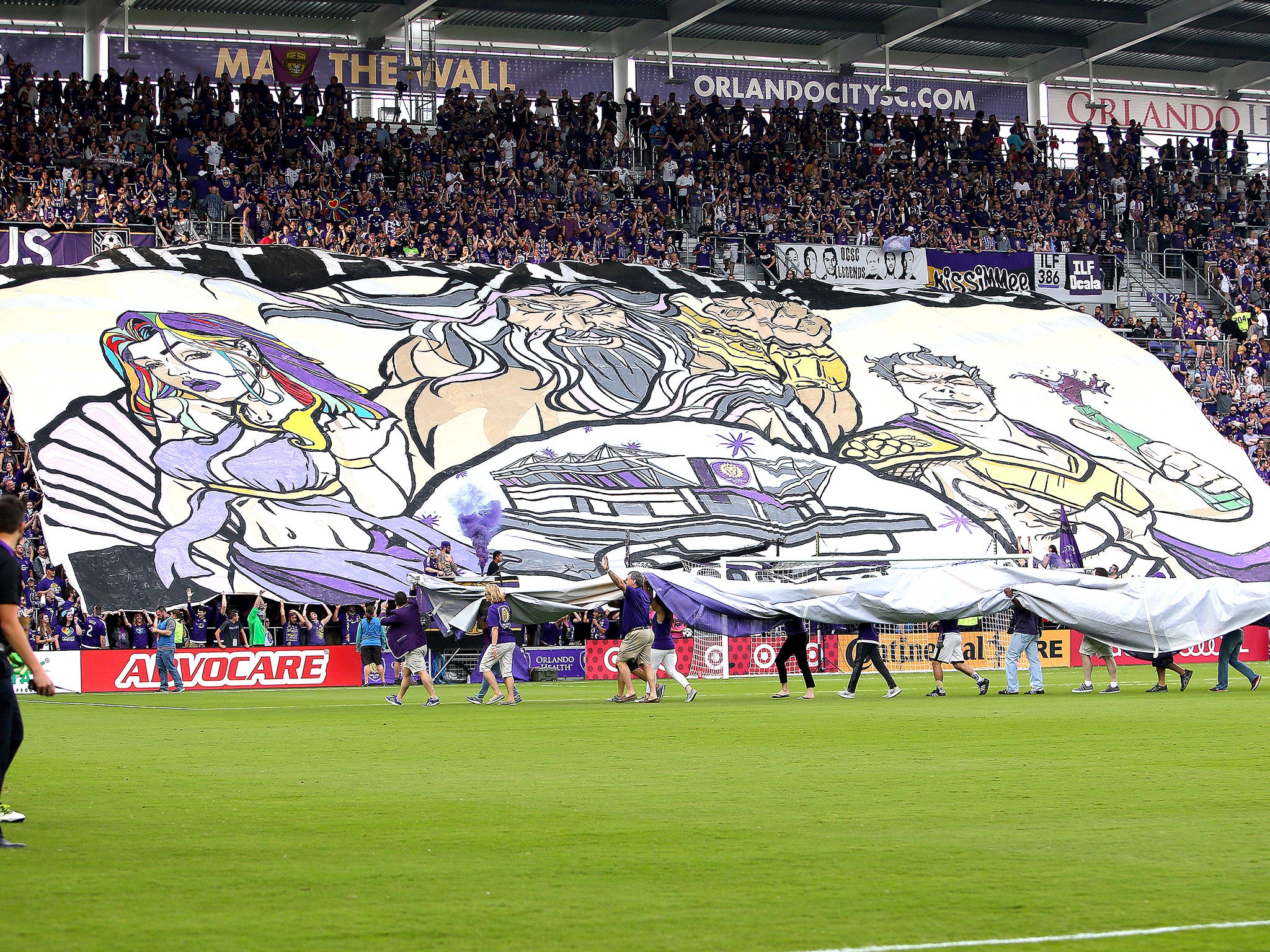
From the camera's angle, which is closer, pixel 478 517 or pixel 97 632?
pixel 97 632

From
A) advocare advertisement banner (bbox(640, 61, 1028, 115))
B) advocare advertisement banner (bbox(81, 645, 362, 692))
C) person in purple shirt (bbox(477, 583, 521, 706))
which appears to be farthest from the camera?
advocare advertisement banner (bbox(640, 61, 1028, 115))

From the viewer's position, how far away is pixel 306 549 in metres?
36.9

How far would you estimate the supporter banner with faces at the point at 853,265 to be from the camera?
180ft

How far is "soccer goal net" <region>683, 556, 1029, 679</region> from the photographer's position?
35.8 m

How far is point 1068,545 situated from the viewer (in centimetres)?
4212

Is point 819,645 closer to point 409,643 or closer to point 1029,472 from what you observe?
point 1029,472

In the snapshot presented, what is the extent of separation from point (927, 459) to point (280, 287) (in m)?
18.2

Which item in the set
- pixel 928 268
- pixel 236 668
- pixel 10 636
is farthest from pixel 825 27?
pixel 10 636

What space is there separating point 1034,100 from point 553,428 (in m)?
36.3

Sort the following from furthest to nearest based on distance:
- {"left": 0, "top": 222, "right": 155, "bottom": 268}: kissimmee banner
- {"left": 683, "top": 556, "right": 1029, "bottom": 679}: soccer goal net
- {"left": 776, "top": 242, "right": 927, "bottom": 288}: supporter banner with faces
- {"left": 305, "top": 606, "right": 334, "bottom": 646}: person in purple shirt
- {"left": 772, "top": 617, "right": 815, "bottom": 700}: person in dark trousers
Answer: {"left": 776, "top": 242, "right": 927, "bottom": 288}: supporter banner with faces, {"left": 0, "top": 222, "right": 155, "bottom": 268}: kissimmee banner, {"left": 305, "top": 606, "right": 334, "bottom": 646}: person in purple shirt, {"left": 683, "top": 556, "right": 1029, "bottom": 679}: soccer goal net, {"left": 772, "top": 617, "right": 815, "bottom": 700}: person in dark trousers

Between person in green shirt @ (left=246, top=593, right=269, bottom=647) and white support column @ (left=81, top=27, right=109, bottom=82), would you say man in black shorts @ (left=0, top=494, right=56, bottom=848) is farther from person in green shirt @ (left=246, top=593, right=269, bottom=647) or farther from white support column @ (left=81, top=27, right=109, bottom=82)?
white support column @ (left=81, top=27, right=109, bottom=82)

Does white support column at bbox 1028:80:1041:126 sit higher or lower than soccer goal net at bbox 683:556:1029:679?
higher

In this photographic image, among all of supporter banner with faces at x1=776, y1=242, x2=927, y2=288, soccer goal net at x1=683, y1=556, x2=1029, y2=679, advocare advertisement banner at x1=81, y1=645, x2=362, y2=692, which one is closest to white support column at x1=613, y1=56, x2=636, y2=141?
supporter banner with faces at x1=776, y1=242, x2=927, y2=288

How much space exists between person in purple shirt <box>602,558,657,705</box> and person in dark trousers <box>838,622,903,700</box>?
319cm
